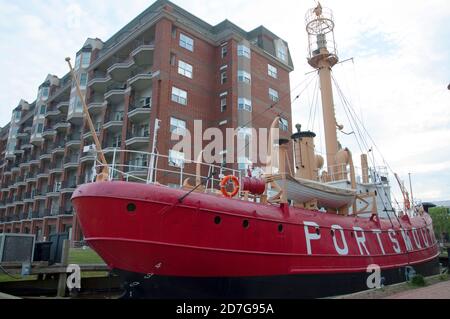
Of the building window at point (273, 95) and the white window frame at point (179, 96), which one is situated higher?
the building window at point (273, 95)

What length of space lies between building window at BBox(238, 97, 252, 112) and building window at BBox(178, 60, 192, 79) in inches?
216

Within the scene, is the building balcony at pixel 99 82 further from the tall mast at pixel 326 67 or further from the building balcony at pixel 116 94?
the tall mast at pixel 326 67

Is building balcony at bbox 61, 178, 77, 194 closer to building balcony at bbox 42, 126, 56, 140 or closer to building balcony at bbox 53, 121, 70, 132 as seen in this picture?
building balcony at bbox 53, 121, 70, 132

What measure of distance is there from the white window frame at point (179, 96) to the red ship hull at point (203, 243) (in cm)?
2401

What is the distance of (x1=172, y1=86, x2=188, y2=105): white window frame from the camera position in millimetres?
33938

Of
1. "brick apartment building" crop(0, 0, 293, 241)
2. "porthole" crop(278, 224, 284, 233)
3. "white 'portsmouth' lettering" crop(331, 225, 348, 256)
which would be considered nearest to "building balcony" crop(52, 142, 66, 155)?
"brick apartment building" crop(0, 0, 293, 241)

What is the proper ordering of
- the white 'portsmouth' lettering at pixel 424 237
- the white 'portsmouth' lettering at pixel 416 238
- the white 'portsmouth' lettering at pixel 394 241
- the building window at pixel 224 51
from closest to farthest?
the white 'portsmouth' lettering at pixel 394 241, the white 'portsmouth' lettering at pixel 416 238, the white 'portsmouth' lettering at pixel 424 237, the building window at pixel 224 51

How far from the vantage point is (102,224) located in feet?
29.7

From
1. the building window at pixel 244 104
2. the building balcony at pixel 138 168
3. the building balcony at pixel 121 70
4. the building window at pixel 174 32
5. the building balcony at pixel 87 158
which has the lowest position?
the building balcony at pixel 138 168

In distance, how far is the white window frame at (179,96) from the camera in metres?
33.9

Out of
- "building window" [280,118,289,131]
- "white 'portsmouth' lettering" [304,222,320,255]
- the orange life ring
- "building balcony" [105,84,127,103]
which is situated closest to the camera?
the orange life ring

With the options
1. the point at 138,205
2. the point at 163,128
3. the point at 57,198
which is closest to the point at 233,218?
the point at 138,205

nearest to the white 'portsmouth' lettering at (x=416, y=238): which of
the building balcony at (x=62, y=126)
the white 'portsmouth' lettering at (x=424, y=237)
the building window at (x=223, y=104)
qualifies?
the white 'portsmouth' lettering at (x=424, y=237)
